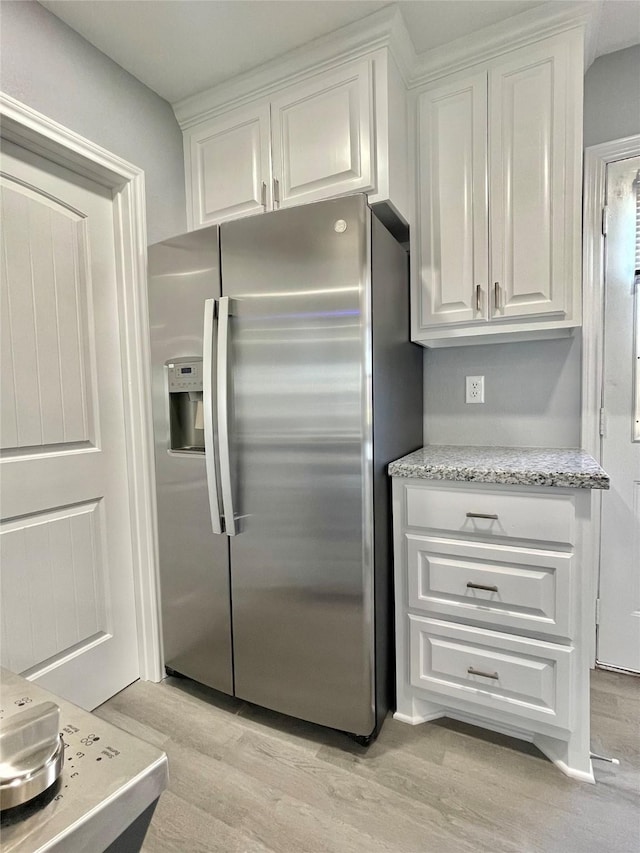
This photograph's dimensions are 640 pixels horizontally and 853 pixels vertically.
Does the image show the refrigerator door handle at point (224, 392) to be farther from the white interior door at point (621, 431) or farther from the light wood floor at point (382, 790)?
the white interior door at point (621, 431)

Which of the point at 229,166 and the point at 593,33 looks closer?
the point at 593,33

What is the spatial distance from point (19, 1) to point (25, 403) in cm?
132

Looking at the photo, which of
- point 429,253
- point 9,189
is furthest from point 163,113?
point 429,253

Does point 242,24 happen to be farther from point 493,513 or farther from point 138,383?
point 493,513

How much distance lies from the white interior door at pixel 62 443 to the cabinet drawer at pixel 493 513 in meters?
1.24

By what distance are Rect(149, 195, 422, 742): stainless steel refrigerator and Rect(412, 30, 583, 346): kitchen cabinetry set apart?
237 mm

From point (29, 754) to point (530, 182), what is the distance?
1992mm

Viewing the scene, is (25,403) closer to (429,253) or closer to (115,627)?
(115,627)

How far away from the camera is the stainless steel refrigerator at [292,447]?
140 cm

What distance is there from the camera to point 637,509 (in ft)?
5.95

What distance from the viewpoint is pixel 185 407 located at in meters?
1.81

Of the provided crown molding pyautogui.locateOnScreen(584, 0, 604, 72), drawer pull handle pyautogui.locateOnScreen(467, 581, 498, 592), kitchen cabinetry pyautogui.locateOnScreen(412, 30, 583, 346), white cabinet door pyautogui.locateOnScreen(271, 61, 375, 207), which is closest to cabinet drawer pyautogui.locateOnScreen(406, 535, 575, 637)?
drawer pull handle pyautogui.locateOnScreen(467, 581, 498, 592)

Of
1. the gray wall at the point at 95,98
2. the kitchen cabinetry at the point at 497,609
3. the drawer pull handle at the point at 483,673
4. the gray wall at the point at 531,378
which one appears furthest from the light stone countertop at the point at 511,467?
the gray wall at the point at 95,98

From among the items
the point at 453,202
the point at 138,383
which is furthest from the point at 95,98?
the point at 453,202
